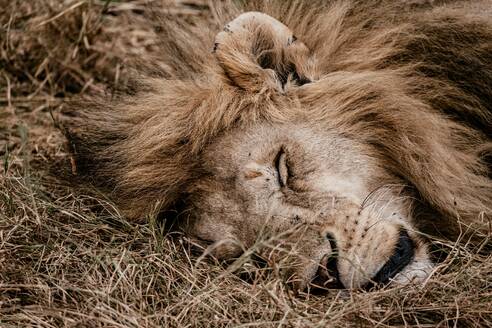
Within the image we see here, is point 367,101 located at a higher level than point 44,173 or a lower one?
higher

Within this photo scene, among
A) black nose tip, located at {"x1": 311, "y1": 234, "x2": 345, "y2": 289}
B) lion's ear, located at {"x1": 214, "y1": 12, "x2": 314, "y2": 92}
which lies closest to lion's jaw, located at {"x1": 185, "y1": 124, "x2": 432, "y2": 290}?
black nose tip, located at {"x1": 311, "y1": 234, "x2": 345, "y2": 289}

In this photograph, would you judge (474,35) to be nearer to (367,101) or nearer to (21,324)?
(367,101)

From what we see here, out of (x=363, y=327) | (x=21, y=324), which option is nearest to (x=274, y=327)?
(x=363, y=327)

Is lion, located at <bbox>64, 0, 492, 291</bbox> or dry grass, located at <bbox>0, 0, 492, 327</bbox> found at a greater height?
lion, located at <bbox>64, 0, 492, 291</bbox>

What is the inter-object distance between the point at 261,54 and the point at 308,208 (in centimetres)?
65

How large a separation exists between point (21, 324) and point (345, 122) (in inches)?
54.2

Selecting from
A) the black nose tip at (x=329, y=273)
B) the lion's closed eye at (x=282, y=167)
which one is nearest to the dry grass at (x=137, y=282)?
the black nose tip at (x=329, y=273)

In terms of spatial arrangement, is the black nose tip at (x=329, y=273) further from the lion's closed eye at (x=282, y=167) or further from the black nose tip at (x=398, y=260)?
the lion's closed eye at (x=282, y=167)

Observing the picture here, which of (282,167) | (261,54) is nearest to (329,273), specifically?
(282,167)

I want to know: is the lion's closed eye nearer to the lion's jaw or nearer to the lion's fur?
the lion's jaw

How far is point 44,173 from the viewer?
3.75m

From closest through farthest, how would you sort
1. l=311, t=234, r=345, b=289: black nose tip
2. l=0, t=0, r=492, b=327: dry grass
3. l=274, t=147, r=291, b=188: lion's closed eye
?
l=0, t=0, r=492, b=327: dry grass, l=311, t=234, r=345, b=289: black nose tip, l=274, t=147, r=291, b=188: lion's closed eye

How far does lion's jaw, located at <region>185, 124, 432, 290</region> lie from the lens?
286 cm

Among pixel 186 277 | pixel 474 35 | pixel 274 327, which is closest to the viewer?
pixel 274 327
